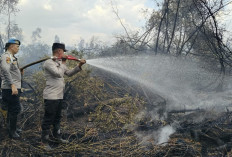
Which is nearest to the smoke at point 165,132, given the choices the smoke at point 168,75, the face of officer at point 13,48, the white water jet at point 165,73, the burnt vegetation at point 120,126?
the burnt vegetation at point 120,126

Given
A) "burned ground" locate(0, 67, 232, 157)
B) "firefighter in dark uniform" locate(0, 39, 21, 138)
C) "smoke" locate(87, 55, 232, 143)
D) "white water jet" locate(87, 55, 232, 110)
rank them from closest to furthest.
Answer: "burned ground" locate(0, 67, 232, 157)
"firefighter in dark uniform" locate(0, 39, 21, 138)
"smoke" locate(87, 55, 232, 143)
"white water jet" locate(87, 55, 232, 110)

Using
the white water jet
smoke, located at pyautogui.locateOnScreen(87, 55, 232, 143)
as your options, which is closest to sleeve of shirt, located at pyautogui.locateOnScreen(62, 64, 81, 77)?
smoke, located at pyautogui.locateOnScreen(87, 55, 232, 143)

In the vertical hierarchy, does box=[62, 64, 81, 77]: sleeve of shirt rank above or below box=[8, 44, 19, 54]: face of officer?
below

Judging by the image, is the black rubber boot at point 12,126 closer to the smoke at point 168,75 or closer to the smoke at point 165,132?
the smoke at point 165,132

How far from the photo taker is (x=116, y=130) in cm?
481

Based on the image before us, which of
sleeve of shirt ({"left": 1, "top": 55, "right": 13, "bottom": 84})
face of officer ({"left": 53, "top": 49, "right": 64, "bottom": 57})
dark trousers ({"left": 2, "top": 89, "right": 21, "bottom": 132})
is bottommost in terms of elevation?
dark trousers ({"left": 2, "top": 89, "right": 21, "bottom": 132})

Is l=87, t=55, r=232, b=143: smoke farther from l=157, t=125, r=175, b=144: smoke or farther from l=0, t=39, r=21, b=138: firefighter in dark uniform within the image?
l=0, t=39, r=21, b=138: firefighter in dark uniform

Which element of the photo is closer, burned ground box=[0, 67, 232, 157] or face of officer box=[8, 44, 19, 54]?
burned ground box=[0, 67, 232, 157]

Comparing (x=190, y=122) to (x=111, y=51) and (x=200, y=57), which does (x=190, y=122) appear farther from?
(x=111, y=51)

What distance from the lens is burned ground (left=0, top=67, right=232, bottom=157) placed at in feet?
11.9

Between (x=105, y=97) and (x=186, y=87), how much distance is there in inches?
153

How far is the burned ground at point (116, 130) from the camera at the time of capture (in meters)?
3.62

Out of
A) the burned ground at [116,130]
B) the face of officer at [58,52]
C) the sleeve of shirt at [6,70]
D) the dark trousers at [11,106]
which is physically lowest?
the burned ground at [116,130]

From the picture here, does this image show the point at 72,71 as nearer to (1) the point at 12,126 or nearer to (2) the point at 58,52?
(2) the point at 58,52
